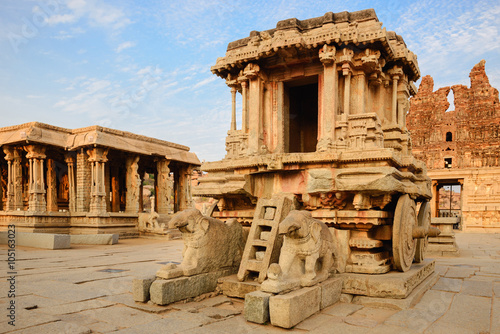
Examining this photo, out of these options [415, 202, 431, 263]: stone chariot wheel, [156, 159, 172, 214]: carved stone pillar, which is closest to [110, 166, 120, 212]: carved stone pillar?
[156, 159, 172, 214]: carved stone pillar

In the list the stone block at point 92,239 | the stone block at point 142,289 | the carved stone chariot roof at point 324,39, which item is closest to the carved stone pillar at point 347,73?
the carved stone chariot roof at point 324,39

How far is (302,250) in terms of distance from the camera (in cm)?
438

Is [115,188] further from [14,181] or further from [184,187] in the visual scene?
[14,181]

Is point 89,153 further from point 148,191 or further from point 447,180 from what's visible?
point 148,191

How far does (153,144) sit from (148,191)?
2964 cm

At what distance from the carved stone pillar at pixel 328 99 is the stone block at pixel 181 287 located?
278 centimetres

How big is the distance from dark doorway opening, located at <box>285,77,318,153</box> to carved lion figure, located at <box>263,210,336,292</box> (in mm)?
3706

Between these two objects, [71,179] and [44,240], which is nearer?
[44,240]

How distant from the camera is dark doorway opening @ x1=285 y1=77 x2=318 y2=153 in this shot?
8203 millimetres

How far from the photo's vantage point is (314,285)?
167 inches

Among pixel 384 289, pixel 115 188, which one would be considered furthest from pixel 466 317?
pixel 115 188

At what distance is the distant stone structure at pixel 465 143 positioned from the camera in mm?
27672

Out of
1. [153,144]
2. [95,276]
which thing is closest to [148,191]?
[153,144]

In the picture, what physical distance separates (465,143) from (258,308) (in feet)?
108
